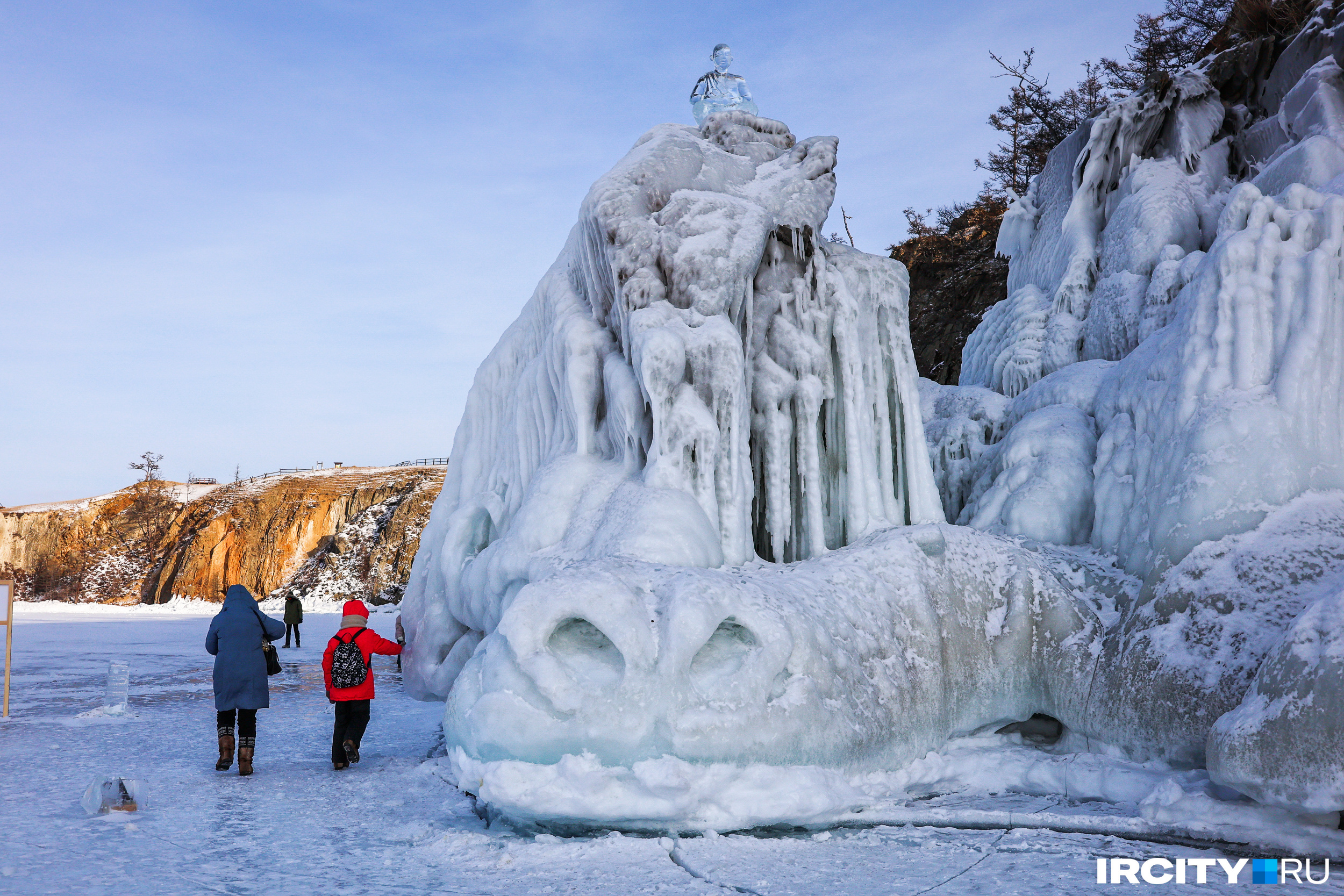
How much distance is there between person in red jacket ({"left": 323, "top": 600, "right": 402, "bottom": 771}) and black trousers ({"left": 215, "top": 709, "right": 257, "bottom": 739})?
0.56m

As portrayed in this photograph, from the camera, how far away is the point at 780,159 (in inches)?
380

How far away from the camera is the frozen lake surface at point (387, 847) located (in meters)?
4.44

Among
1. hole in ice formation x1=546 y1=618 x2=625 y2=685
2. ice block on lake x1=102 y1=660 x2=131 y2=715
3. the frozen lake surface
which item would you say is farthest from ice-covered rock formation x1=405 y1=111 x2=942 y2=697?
ice block on lake x1=102 y1=660 x2=131 y2=715

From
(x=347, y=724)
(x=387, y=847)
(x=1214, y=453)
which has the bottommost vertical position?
(x=387, y=847)

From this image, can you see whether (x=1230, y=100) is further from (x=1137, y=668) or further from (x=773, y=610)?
(x=773, y=610)

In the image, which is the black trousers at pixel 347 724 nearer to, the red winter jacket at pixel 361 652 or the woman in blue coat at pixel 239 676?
the red winter jacket at pixel 361 652

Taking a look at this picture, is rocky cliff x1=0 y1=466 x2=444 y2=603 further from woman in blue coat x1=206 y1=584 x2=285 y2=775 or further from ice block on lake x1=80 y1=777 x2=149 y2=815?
ice block on lake x1=80 y1=777 x2=149 y2=815

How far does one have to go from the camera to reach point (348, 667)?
699 centimetres

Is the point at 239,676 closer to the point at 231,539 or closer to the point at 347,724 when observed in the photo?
the point at 347,724

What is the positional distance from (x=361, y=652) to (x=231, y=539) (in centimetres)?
4086

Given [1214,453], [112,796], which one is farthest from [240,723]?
[1214,453]

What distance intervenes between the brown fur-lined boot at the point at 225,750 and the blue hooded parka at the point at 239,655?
19 centimetres

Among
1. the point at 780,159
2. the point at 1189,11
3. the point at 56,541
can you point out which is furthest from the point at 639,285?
the point at 56,541

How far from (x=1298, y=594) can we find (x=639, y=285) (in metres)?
5.21
